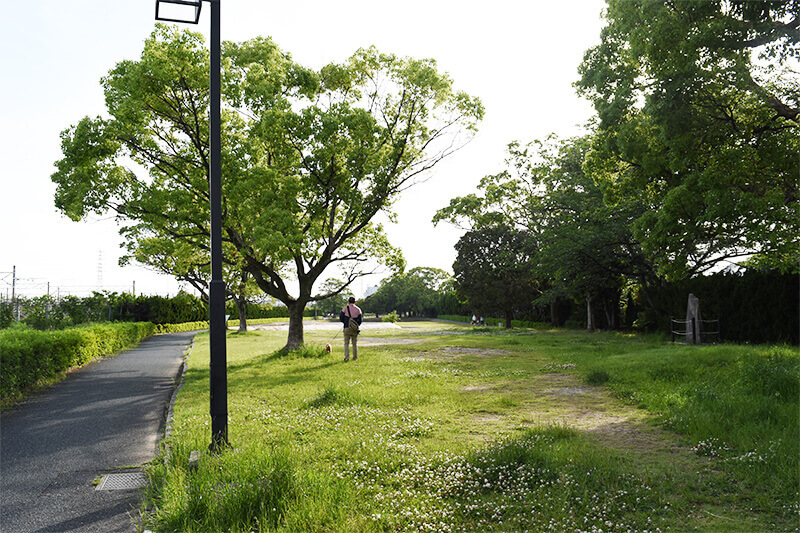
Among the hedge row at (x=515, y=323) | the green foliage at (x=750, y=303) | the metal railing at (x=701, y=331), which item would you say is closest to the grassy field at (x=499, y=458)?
the metal railing at (x=701, y=331)

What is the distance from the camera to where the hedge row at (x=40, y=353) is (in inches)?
394

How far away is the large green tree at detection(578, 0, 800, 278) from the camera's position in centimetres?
1062

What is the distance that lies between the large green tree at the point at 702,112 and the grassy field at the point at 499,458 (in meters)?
3.78

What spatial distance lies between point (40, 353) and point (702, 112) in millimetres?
17098

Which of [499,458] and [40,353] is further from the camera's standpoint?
[40,353]

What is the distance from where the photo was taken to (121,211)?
17.8 m

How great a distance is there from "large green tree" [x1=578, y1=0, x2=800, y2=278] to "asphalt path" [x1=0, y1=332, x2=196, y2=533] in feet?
41.8

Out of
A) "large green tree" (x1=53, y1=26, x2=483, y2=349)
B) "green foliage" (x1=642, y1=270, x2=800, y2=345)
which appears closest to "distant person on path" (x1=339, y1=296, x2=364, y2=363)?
"large green tree" (x1=53, y1=26, x2=483, y2=349)

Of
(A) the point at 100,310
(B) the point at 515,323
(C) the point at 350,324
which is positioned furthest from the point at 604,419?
(B) the point at 515,323

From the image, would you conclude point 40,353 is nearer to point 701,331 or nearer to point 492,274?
point 701,331

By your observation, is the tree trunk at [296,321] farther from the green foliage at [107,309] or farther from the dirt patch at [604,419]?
the dirt patch at [604,419]

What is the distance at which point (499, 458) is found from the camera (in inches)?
210

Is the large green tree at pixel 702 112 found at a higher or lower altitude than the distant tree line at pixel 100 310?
higher

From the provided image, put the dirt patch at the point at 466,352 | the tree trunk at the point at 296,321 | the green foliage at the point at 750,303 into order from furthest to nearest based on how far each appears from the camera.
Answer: the tree trunk at the point at 296,321 → the dirt patch at the point at 466,352 → the green foliage at the point at 750,303
